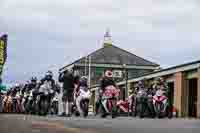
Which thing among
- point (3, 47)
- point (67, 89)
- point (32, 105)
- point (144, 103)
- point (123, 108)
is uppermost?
point (3, 47)

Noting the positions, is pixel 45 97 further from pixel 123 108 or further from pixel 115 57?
pixel 115 57

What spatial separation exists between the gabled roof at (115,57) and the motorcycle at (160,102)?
6391 centimetres

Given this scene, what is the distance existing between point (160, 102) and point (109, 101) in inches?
87.7

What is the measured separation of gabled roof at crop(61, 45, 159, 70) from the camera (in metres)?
87.8

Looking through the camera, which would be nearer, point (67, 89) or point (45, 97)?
point (67, 89)

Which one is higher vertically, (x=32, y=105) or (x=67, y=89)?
(x=67, y=89)

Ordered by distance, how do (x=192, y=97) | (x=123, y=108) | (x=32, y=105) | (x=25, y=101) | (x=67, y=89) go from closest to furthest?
(x=67, y=89) < (x=32, y=105) < (x=123, y=108) < (x=25, y=101) < (x=192, y=97)

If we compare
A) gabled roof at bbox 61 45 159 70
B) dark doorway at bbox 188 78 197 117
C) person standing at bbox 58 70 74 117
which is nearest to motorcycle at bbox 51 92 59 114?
person standing at bbox 58 70 74 117

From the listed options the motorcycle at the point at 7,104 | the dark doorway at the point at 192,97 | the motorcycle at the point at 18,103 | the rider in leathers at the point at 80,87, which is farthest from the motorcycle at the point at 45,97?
the dark doorway at the point at 192,97

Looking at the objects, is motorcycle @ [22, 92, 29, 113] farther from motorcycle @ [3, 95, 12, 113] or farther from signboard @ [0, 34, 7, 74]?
motorcycle @ [3, 95, 12, 113]

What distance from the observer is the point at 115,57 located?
90625 mm

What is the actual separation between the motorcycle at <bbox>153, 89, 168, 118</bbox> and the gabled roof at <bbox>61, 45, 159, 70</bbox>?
210 ft

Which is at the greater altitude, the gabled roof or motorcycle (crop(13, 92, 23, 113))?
the gabled roof

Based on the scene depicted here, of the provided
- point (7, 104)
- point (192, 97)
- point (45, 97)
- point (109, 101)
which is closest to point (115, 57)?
point (192, 97)
